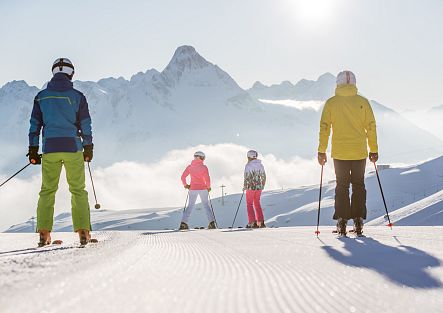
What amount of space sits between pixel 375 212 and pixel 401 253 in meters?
108

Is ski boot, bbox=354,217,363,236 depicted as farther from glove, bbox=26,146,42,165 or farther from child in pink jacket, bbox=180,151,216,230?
child in pink jacket, bbox=180,151,216,230

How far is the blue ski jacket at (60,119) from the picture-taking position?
17.7 feet

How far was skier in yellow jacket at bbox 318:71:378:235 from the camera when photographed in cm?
650

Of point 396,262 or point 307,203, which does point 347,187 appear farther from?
point 307,203

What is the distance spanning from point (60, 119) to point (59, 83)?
44 centimetres

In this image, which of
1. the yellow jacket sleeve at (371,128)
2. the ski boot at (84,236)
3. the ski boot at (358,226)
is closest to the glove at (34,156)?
the ski boot at (84,236)

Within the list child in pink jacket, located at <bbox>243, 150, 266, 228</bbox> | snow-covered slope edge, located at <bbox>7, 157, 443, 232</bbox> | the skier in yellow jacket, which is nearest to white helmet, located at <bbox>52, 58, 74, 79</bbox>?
the skier in yellow jacket

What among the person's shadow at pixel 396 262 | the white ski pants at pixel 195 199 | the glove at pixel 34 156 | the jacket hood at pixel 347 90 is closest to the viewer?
the person's shadow at pixel 396 262

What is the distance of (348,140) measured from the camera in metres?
6.54

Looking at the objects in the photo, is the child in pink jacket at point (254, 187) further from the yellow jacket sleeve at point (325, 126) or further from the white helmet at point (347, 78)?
the white helmet at point (347, 78)

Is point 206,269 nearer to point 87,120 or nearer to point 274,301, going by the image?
point 274,301

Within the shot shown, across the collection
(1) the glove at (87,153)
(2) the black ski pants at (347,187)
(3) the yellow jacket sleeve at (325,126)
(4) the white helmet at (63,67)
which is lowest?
(2) the black ski pants at (347,187)

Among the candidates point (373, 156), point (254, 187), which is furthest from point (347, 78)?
point (254, 187)

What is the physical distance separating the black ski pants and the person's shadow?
2429 mm
